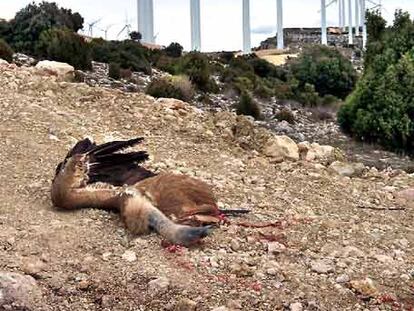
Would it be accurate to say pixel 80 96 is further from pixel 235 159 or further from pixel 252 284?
pixel 252 284

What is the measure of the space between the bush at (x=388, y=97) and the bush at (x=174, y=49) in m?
16.7

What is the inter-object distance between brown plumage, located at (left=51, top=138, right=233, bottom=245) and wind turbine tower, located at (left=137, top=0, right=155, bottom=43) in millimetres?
31900

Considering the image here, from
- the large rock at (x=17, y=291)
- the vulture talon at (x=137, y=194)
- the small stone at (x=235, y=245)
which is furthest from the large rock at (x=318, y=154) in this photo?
the large rock at (x=17, y=291)

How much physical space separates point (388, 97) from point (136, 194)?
14.1 m

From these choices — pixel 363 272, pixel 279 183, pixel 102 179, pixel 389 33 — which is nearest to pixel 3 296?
pixel 102 179

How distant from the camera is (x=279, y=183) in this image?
255 inches

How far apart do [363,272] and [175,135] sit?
3.36 m

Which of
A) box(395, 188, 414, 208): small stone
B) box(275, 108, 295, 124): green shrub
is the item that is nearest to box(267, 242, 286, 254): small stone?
box(395, 188, 414, 208): small stone

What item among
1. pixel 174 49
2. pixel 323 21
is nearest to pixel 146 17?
pixel 174 49

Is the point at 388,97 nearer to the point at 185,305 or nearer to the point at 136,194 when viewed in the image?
the point at 136,194

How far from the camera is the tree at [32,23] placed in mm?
27188

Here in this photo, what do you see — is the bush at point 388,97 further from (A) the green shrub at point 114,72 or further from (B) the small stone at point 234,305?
(B) the small stone at point 234,305

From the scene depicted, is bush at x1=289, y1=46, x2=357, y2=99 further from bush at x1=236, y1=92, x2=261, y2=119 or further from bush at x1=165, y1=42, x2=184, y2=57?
bush at x1=236, y1=92, x2=261, y2=119

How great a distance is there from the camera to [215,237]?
15.8 ft
